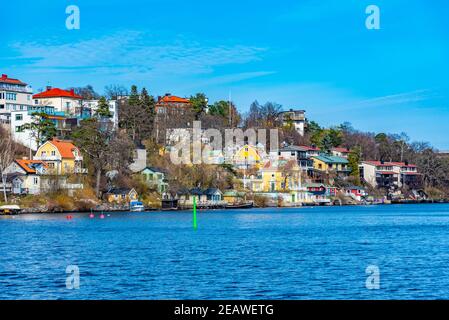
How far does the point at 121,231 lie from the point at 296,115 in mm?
110900

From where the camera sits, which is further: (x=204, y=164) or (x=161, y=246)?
(x=204, y=164)

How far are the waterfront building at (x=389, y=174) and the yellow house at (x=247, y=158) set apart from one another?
38.7m

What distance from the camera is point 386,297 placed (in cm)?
2733

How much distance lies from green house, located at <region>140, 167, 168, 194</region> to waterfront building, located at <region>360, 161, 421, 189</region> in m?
65.6

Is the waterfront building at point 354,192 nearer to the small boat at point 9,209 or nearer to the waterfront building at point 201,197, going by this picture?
the waterfront building at point 201,197

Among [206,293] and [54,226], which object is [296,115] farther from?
[206,293]

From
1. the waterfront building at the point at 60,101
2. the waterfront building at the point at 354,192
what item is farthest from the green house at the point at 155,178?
the waterfront building at the point at 354,192

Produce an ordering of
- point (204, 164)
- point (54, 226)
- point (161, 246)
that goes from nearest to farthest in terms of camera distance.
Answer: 1. point (161, 246)
2. point (54, 226)
3. point (204, 164)

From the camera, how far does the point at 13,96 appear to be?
124m

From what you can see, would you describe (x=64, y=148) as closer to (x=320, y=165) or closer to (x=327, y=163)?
(x=320, y=165)

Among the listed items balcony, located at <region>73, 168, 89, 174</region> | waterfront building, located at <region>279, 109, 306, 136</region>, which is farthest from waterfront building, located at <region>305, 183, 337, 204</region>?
balcony, located at <region>73, 168, 89, 174</region>

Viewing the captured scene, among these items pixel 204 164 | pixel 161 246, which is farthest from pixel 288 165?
pixel 161 246

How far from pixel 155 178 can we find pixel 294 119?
2543 inches

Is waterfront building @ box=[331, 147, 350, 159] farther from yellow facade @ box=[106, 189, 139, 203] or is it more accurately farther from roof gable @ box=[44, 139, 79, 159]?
roof gable @ box=[44, 139, 79, 159]
